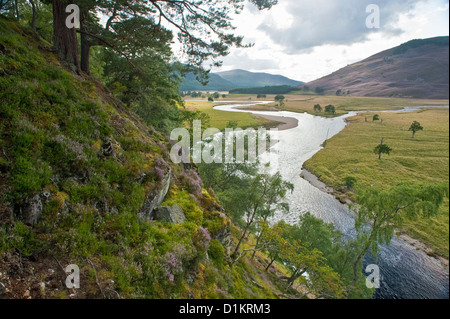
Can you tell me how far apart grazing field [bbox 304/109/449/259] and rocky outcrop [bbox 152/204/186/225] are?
34174 mm

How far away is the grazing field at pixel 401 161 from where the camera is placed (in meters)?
27.9

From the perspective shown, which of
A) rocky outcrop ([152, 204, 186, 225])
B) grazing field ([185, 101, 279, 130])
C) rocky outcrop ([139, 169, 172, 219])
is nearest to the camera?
rocky outcrop ([139, 169, 172, 219])

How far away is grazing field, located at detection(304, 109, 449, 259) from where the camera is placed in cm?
2792

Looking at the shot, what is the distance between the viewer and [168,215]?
8.51m

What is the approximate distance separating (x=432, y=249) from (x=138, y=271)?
119 ft

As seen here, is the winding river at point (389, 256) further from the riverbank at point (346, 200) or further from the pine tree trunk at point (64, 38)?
the pine tree trunk at point (64, 38)

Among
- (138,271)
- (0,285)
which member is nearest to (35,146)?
(0,285)

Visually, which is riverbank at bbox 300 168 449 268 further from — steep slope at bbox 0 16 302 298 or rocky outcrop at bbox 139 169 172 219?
rocky outcrop at bbox 139 169 172 219

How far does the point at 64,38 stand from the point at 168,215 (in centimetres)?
1142

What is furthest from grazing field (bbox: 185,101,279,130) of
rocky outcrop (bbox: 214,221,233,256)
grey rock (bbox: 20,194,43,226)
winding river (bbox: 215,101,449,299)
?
grey rock (bbox: 20,194,43,226)

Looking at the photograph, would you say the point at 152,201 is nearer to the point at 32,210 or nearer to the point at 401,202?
the point at 32,210

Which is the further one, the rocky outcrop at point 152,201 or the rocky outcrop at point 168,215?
the rocky outcrop at point 168,215

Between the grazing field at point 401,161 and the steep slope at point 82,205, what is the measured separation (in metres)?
32.9

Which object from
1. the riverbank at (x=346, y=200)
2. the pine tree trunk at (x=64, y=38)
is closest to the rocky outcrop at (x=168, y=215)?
the pine tree trunk at (x=64, y=38)
